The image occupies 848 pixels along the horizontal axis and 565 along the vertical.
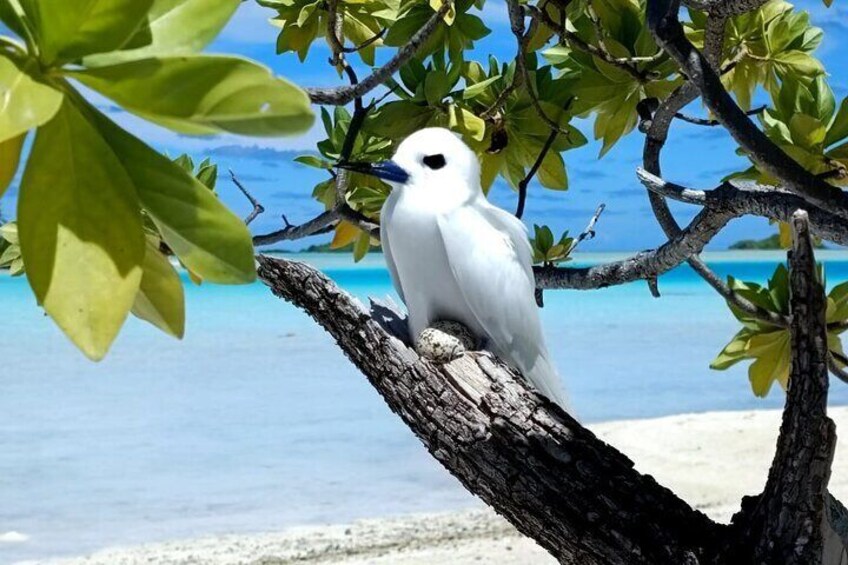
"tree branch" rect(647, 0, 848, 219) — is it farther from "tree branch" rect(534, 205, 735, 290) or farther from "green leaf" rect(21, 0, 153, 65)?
"green leaf" rect(21, 0, 153, 65)

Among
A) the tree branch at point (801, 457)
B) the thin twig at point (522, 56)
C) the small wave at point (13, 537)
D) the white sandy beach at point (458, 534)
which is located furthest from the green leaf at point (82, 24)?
the small wave at point (13, 537)

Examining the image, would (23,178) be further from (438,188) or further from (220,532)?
(220,532)

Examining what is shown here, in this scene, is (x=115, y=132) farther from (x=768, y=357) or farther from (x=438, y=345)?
(x=768, y=357)

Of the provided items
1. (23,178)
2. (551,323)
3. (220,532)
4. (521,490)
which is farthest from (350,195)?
(551,323)

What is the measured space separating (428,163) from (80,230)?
0.76m

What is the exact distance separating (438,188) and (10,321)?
18.0m

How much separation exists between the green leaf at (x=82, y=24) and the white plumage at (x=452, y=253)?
2.43 ft

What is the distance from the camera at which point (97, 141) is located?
36cm

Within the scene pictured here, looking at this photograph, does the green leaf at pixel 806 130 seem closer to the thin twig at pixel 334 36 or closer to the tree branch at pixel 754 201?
the tree branch at pixel 754 201

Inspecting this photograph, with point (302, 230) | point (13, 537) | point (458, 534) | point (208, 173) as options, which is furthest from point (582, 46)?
point (13, 537)

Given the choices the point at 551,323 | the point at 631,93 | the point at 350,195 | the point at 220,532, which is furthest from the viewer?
the point at 551,323

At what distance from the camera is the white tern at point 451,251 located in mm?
1099

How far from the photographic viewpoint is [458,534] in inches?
163

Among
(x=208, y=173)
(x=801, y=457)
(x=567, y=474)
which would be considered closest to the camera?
(x=801, y=457)
